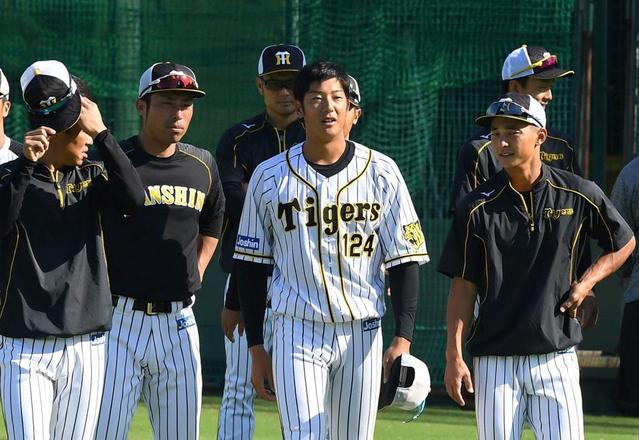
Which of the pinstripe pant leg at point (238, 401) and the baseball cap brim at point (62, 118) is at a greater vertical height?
the baseball cap brim at point (62, 118)

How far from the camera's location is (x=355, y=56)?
1104 centimetres

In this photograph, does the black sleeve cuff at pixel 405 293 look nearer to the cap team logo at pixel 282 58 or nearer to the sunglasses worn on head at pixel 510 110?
the sunglasses worn on head at pixel 510 110

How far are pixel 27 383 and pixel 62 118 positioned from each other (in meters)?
1.15

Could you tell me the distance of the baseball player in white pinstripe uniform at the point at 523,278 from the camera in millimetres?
6094

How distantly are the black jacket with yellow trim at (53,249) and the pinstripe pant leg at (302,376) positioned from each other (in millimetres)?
790

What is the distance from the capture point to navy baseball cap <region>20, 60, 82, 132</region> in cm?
591

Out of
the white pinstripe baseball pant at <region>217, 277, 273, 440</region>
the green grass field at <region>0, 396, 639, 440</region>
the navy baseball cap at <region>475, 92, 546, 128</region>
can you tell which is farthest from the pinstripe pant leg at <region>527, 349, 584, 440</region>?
the green grass field at <region>0, 396, 639, 440</region>

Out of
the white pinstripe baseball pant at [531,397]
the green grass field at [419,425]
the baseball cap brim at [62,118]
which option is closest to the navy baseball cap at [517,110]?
the white pinstripe baseball pant at [531,397]

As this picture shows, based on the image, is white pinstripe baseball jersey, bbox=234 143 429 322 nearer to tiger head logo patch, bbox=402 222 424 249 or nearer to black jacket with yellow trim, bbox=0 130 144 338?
tiger head logo patch, bbox=402 222 424 249

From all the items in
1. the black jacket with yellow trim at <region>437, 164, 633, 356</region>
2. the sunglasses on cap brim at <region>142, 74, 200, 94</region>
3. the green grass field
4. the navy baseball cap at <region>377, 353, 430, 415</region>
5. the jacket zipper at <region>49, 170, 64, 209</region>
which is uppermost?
the sunglasses on cap brim at <region>142, 74, 200, 94</region>

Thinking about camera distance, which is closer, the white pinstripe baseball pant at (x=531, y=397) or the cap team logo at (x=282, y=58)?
the white pinstripe baseball pant at (x=531, y=397)

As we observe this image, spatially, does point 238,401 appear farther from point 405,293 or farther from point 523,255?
point 523,255

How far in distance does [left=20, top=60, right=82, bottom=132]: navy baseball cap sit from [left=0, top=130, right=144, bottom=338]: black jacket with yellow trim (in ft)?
0.58

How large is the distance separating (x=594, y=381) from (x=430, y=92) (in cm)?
271
